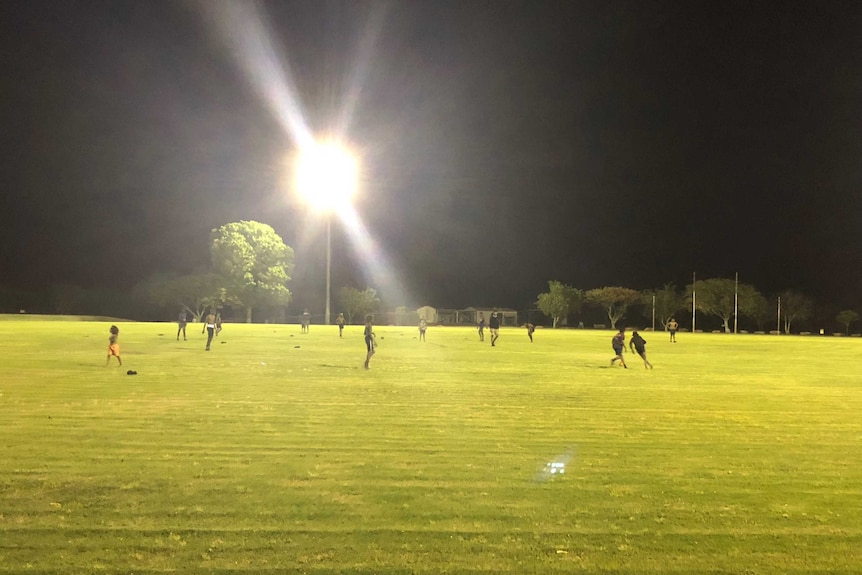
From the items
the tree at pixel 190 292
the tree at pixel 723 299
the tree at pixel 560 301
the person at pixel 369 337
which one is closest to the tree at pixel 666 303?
the tree at pixel 723 299

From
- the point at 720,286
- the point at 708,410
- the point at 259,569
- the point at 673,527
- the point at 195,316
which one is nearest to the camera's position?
the point at 259,569

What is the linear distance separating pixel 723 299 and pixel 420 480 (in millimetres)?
98632

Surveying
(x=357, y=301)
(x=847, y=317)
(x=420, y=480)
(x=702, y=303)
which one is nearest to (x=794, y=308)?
(x=847, y=317)

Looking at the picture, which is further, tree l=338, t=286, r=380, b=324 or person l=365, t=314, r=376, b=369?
tree l=338, t=286, r=380, b=324

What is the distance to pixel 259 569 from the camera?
498cm

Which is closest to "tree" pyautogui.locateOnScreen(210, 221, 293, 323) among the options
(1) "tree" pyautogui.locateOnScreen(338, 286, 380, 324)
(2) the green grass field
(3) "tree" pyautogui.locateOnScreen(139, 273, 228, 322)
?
(3) "tree" pyautogui.locateOnScreen(139, 273, 228, 322)

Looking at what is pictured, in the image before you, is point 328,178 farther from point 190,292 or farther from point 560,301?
point 560,301

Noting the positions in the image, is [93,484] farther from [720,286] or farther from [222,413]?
[720,286]

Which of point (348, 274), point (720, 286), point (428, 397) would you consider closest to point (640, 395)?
point (428, 397)

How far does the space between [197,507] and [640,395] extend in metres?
11.5

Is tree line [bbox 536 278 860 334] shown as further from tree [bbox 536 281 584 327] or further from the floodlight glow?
the floodlight glow

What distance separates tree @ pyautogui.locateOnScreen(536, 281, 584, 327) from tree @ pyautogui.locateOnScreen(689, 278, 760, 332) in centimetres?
1823

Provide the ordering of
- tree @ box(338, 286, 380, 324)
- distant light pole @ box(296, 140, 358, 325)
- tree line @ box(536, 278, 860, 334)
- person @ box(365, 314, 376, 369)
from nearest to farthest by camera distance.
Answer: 1. person @ box(365, 314, 376, 369)
2. distant light pole @ box(296, 140, 358, 325)
3. tree line @ box(536, 278, 860, 334)
4. tree @ box(338, 286, 380, 324)

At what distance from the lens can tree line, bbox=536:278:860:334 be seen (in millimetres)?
96312
